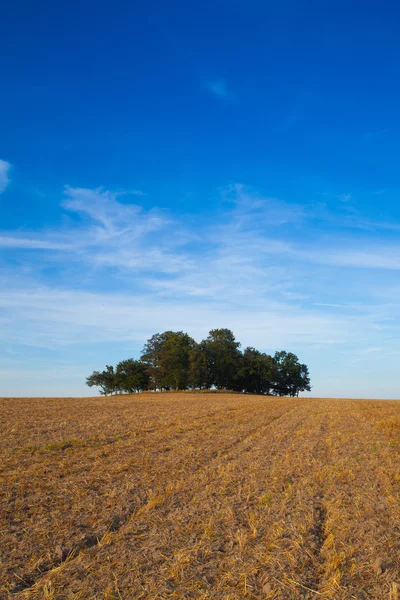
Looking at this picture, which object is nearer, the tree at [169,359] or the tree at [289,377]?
the tree at [169,359]

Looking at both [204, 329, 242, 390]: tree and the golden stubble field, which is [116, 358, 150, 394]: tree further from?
the golden stubble field

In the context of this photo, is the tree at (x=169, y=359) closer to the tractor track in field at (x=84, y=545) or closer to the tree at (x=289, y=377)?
the tree at (x=289, y=377)

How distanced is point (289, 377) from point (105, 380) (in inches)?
1792

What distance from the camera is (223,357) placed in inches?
3524

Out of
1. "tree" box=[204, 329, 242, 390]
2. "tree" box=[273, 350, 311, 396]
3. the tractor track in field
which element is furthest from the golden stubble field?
"tree" box=[273, 350, 311, 396]

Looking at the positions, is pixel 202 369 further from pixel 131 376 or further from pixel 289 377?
pixel 289 377

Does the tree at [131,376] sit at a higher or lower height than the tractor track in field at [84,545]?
higher

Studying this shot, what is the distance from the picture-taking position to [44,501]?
30.1 ft

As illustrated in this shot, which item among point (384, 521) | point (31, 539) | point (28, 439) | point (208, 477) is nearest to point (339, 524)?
point (384, 521)

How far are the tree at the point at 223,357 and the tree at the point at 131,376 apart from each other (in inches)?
625

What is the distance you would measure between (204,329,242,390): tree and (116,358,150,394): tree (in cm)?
1587

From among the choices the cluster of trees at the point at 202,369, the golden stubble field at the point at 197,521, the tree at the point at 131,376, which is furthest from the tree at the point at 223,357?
the golden stubble field at the point at 197,521

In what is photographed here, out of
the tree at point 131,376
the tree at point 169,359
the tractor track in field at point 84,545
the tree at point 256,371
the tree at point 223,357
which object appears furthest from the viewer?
the tree at point 256,371

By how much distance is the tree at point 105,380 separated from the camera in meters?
99.1
